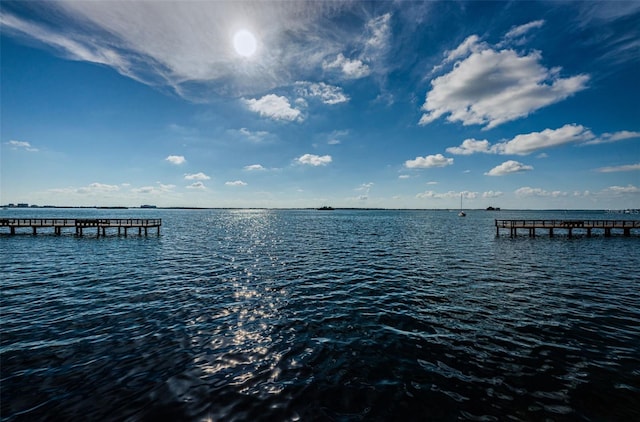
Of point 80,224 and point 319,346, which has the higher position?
point 80,224

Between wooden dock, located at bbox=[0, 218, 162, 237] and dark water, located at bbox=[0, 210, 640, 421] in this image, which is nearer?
dark water, located at bbox=[0, 210, 640, 421]

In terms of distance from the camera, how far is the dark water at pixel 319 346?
7.22m

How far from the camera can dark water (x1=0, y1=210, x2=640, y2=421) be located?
7.22 metres

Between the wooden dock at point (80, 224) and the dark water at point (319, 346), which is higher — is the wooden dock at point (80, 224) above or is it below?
above

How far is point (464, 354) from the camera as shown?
9758 millimetres

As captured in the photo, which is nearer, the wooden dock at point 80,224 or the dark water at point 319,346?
the dark water at point 319,346

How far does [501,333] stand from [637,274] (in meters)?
20.2

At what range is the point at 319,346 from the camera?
407 inches

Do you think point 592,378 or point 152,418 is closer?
point 152,418

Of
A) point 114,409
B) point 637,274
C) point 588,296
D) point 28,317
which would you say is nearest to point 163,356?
point 114,409

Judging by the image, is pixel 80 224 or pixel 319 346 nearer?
pixel 319 346

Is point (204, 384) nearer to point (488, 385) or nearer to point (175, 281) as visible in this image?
point (488, 385)

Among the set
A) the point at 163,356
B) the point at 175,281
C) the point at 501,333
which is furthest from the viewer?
the point at 175,281

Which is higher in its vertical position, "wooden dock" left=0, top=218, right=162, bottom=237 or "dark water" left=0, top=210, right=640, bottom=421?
"wooden dock" left=0, top=218, right=162, bottom=237
